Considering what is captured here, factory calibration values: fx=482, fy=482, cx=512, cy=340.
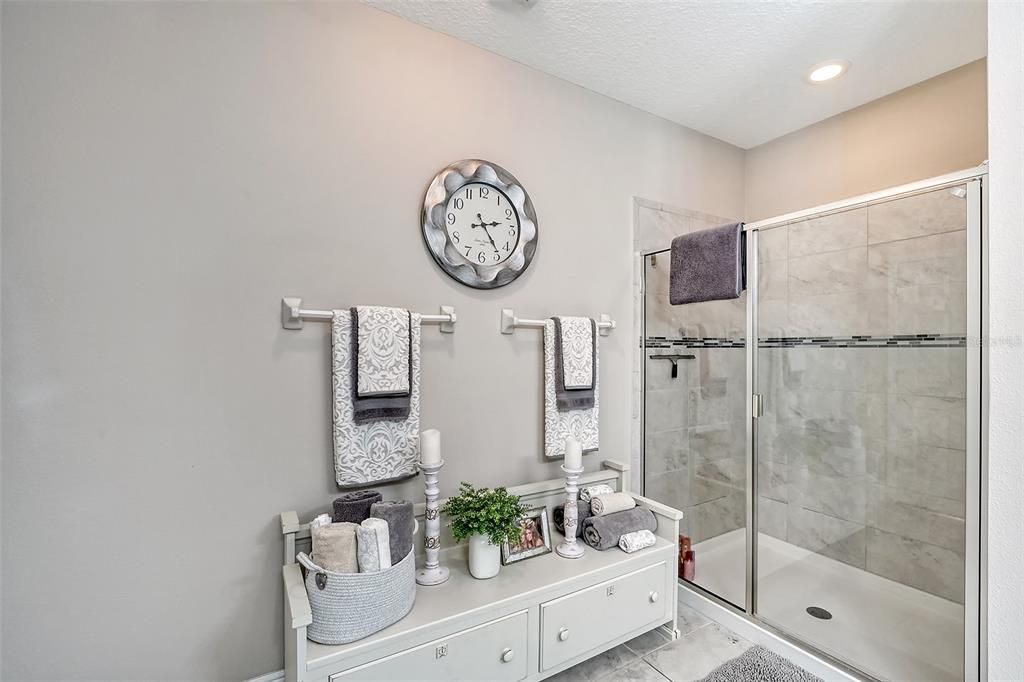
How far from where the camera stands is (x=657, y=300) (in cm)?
252

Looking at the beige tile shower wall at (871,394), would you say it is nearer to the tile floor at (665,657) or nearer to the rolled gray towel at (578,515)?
the tile floor at (665,657)

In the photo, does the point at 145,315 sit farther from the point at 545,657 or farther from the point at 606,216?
the point at 606,216

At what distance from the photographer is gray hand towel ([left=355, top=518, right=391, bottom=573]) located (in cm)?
143

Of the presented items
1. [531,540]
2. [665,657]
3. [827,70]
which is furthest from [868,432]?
[827,70]

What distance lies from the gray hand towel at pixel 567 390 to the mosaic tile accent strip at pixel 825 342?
482mm

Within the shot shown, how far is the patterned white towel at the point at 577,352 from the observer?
6.91ft

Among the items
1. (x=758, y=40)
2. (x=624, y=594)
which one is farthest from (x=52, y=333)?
(x=758, y=40)

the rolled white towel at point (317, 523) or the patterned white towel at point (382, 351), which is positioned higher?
the patterned white towel at point (382, 351)

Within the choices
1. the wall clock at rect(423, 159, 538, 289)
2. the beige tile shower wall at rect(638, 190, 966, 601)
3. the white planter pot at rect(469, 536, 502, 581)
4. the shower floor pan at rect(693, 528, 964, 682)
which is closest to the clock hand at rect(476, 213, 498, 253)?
the wall clock at rect(423, 159, 538, 289)

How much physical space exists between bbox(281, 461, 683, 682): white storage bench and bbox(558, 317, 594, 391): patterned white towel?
0.47 meters

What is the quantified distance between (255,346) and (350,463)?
50 cm

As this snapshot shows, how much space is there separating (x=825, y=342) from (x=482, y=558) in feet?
5.48

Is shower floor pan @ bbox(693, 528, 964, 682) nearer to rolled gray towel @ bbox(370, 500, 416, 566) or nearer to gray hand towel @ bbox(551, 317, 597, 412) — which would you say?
gray hand towel @ bbox(551, 317, 597, 412)

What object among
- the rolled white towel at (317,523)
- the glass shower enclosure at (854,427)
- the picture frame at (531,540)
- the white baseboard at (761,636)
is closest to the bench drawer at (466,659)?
the picture frame at (531,540)
